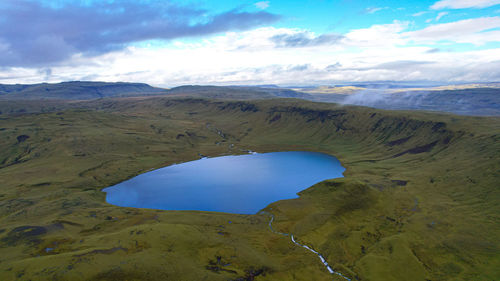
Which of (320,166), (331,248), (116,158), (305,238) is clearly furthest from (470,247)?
(116,158)

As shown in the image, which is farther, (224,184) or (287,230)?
(224,184)

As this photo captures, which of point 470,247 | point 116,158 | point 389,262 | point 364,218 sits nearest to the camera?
point 389,262

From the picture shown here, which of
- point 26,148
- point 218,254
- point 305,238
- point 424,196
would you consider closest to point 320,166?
point 424,196

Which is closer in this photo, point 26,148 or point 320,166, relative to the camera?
point 320,166

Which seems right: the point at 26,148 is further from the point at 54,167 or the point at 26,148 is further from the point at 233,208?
the point at 233,208

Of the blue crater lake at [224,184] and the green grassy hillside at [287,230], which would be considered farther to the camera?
the blue crater lake at [224,184]

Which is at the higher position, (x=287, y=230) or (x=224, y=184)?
(x=224, y=184)

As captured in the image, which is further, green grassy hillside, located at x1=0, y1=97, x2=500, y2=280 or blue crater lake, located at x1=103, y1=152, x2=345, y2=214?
blue crater lake, located at x1=103, y1=152, x2=345, y2=214

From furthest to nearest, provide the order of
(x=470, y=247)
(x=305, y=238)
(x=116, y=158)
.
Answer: (x=116, y=158), (x=305, y=238), (x=470, y=247)
